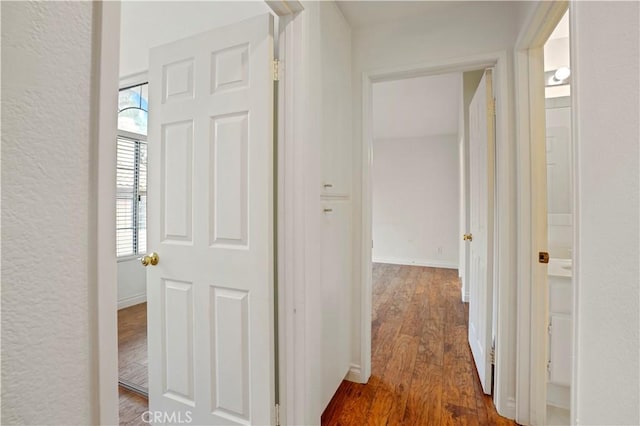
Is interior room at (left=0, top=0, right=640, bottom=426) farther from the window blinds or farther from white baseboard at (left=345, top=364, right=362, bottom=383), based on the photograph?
the window blinds

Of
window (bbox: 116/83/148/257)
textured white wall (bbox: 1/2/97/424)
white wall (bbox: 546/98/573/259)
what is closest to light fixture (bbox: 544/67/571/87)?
white wall (bbox: 546/98/573/259)

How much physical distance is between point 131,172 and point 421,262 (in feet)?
17.2

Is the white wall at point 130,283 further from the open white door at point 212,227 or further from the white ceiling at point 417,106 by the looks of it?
the white ceiling at point 417,106

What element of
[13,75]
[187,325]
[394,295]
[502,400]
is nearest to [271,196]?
[187,325]

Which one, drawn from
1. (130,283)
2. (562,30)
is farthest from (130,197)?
(562,30)

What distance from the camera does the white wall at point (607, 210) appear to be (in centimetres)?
55

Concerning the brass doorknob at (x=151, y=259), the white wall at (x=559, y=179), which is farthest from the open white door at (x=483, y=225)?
the brass doorknob at (x=151, y=259)

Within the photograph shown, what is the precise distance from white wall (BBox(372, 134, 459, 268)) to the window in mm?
4417

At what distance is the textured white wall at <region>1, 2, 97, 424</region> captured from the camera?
1.30 feet

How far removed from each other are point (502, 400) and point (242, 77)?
2.26 m

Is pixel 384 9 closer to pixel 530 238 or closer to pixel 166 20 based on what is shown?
pixel 166 20

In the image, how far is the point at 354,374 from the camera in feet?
6.61

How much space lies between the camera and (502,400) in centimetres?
170

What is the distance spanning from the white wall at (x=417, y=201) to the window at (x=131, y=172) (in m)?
4.42
